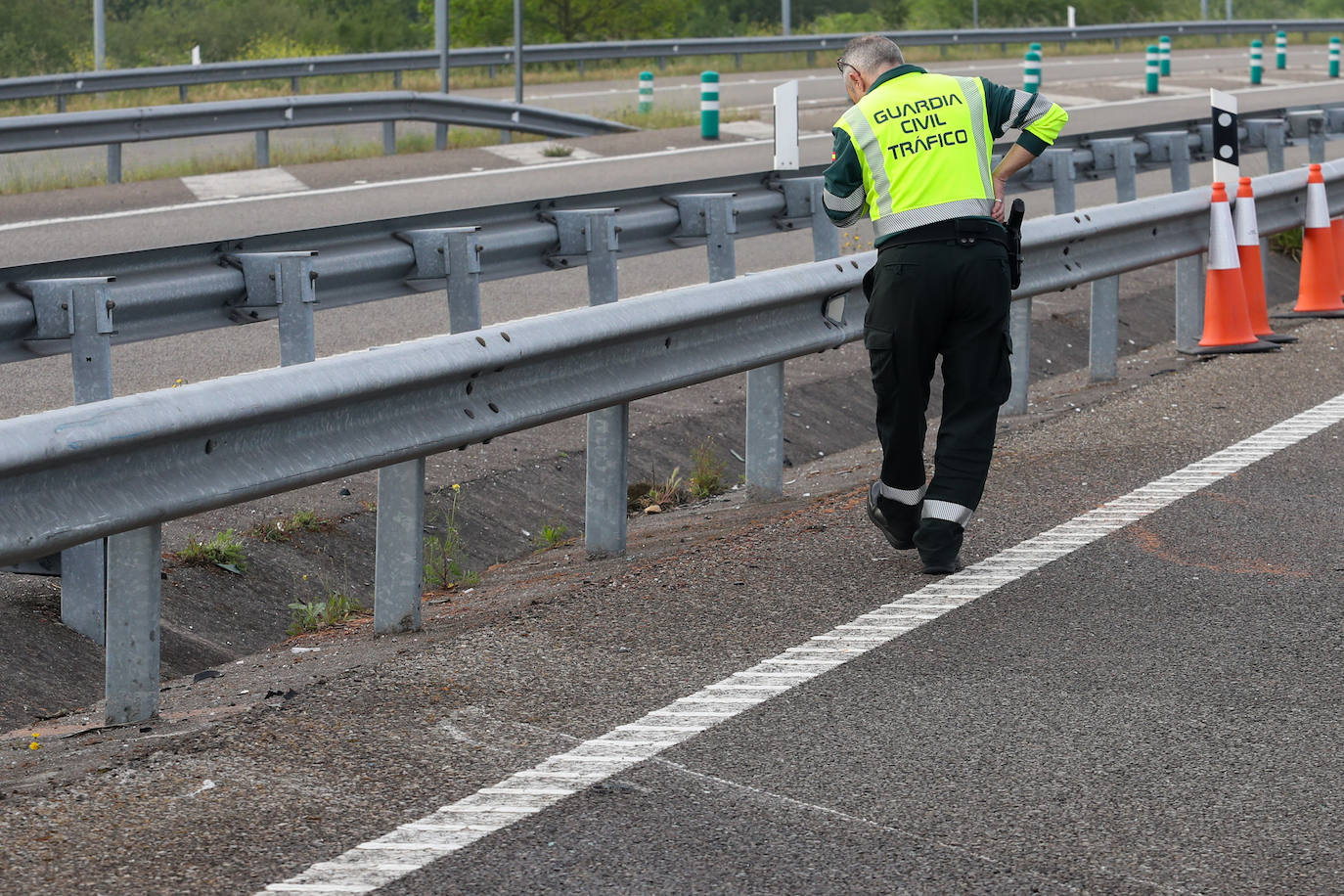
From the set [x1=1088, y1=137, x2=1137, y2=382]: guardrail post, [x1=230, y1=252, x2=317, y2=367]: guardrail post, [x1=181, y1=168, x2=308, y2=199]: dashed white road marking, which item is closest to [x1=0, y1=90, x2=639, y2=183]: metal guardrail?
[x1=181, y1=168, x2=308, y2=199]: dashed white road marking

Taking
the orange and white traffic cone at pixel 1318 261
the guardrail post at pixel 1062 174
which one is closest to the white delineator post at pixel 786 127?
the guardrail post at pixel 1062 174

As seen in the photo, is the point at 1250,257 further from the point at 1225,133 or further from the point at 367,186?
the point at 367,186

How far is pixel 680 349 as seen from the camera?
21.9 ft

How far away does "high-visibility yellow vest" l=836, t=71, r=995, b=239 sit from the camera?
6.20m

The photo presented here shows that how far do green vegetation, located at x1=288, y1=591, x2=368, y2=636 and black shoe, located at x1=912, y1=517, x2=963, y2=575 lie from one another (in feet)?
6.31

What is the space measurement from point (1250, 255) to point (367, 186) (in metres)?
10.3

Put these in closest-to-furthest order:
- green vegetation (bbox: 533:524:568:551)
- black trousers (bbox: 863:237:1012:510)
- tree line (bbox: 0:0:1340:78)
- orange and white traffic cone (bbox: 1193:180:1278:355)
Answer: black trousers (bbox: 863:237:1012:510)
green vegetation (bbox: 533:524:568:551)
orange and white traffic cone (bbox: 1193:180:1278:355)
tree line (bbox: 0:0:1340:78)

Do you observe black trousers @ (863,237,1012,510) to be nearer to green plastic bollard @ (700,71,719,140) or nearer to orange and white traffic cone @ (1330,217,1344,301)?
orange and white traffic cone @ (1330,217,1344,301)

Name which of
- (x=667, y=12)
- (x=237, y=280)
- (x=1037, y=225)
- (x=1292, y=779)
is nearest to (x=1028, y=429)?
(x=1037, y=225)

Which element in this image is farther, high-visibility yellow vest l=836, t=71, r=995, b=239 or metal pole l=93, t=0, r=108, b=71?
metal pole l=93, t=0, r=108, b=71

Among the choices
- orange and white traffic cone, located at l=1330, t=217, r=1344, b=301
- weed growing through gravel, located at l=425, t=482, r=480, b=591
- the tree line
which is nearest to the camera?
weed growing through gravel, located at l=425, t=482, r=480, b=591

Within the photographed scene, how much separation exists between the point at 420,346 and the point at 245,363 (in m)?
5.46

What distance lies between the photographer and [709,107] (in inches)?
910

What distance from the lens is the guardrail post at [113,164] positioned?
63.4ft
